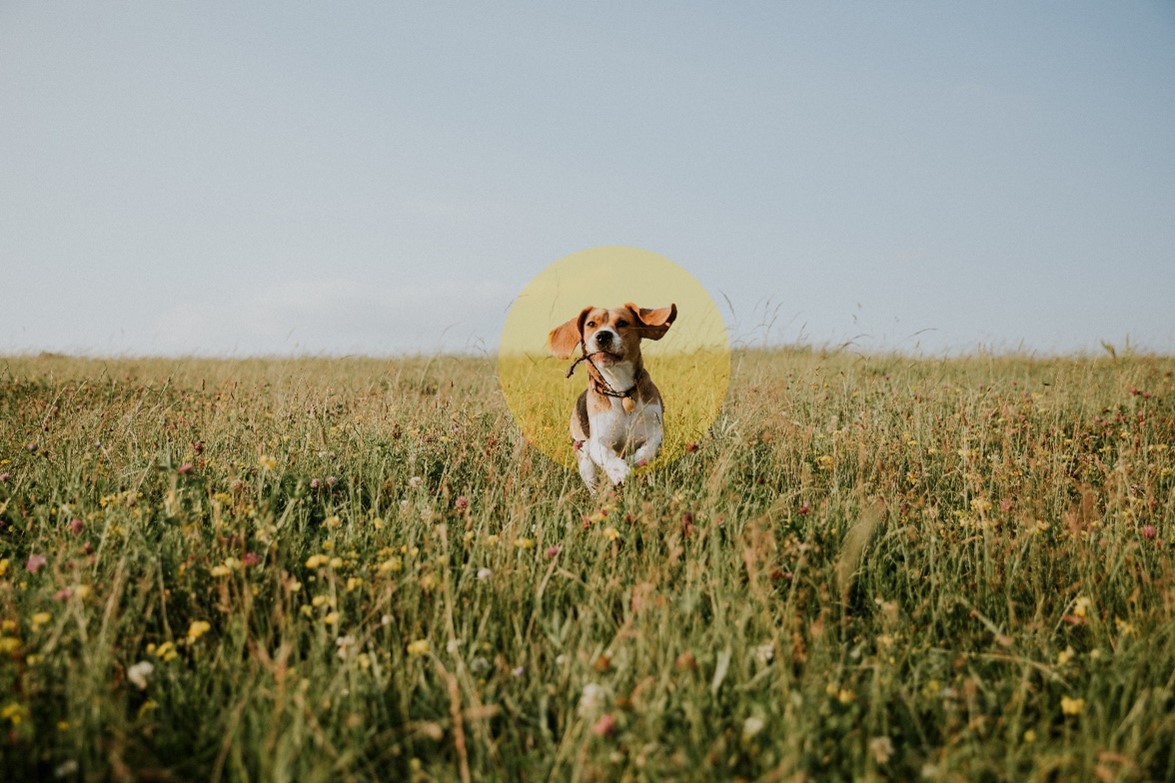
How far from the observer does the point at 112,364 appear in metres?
13.2

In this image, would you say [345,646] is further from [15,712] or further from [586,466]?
[586,466]

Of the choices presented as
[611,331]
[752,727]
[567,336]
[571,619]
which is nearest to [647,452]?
[611,331]

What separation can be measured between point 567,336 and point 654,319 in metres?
0.64

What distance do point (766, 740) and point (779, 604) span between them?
638 mm

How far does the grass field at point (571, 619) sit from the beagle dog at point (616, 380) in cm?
33

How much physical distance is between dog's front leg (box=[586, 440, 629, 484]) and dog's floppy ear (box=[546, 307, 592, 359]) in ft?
2.25

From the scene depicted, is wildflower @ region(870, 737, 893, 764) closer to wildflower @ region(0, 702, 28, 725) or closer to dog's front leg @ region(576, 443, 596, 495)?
wildflower @ region(0, 702, 28, 725)

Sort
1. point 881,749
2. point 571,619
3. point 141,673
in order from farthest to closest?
point 571,619, point 141,673, point 881,749

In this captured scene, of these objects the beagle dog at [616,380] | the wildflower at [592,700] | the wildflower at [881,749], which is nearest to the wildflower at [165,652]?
the wildflower at [592,700]

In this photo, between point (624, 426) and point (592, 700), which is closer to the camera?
point (592, 700)

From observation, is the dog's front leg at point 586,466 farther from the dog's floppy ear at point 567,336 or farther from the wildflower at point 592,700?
the wildflower at point 592,700

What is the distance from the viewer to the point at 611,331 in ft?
15.0

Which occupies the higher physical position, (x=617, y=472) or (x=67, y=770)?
(x=617, y=472)

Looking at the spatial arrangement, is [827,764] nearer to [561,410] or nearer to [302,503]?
[302,503]
